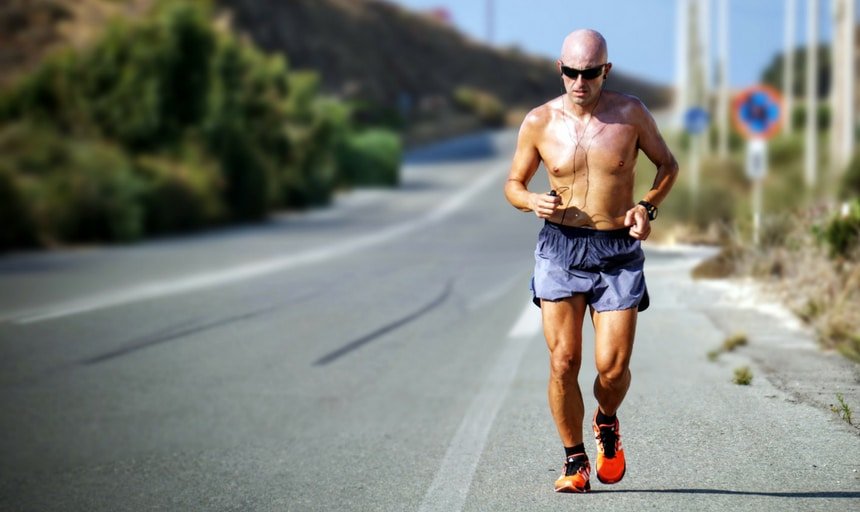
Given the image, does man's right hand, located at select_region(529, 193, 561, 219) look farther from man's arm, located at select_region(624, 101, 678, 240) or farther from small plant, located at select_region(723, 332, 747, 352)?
small plant, located at select_region(723, 332, 747, 352)

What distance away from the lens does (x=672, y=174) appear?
510 cm

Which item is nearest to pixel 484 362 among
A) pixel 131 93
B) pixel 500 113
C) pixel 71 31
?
pixel 131 93

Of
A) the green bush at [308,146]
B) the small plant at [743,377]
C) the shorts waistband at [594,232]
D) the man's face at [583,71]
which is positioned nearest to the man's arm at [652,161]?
the shorts waistband at [594,232]

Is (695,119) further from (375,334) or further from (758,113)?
(375,334)

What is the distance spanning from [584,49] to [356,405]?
13.1ft

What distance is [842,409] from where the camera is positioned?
5715 mm

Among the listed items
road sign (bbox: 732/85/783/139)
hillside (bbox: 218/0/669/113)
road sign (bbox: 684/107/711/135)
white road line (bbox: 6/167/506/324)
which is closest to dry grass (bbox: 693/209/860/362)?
white road line (bbox: 6/167/506/324)

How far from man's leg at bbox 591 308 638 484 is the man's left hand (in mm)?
313

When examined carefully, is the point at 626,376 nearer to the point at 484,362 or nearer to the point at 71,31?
the point at 484,362

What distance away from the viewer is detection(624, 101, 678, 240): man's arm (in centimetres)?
484

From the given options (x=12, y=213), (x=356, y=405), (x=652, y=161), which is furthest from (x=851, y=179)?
(x=652, y=161)

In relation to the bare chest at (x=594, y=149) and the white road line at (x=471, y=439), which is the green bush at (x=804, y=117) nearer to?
the white road line at (x=471, y=439)

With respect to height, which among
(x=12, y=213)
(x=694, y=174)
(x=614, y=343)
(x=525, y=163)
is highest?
(x=525, y=163)

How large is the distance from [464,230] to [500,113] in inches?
3052
